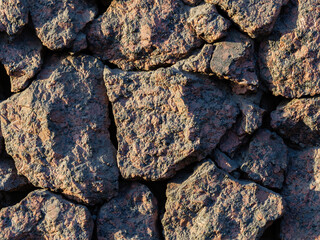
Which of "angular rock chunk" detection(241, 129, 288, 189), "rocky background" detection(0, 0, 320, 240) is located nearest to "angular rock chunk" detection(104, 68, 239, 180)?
"rocky background" detection(0, 0, 320, 240)

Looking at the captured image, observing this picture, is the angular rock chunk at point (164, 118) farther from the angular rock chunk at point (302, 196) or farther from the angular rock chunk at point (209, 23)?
the angular rock chunk at point (302, 196)

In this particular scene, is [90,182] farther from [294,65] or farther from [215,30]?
[294,65]

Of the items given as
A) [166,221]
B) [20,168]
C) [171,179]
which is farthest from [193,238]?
[20,168]

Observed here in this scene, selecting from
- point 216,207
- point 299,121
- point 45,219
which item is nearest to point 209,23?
point 299,121

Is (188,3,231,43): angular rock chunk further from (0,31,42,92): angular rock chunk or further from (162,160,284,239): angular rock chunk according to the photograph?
(0,31,42,92): angular rock chunk

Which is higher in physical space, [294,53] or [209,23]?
[209,23]

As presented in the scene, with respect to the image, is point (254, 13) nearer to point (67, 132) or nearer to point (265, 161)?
point (265, 161)

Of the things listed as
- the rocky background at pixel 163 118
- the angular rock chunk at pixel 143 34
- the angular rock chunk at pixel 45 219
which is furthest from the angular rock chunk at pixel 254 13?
the angular rock chunk at pixel 45 219
